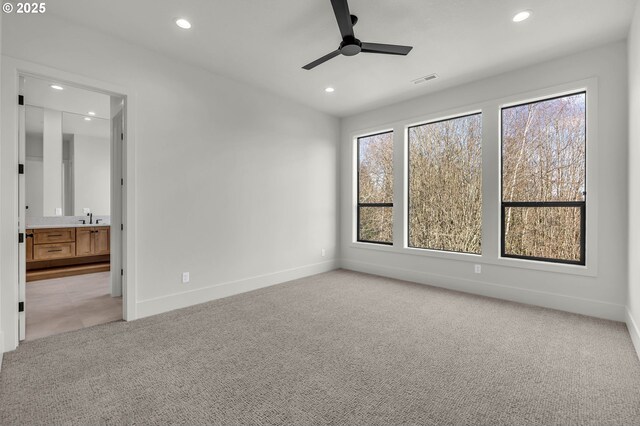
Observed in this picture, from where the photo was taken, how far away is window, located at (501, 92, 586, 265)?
348cm

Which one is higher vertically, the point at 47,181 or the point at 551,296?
the point at 47,181

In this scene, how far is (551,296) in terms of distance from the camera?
3520mm

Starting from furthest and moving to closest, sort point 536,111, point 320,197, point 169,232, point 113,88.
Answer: point 320,197 < point 536,111 < point 169,232 < point 113,88

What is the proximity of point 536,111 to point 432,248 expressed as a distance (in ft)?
7.50

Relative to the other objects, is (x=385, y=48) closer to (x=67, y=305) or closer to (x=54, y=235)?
(x=67, y=305)

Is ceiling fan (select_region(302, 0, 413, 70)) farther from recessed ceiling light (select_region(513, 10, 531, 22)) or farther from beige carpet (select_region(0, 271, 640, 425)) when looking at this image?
beige carpet (select_region(0, 271, 640, 425))

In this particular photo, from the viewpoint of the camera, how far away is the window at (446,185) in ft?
14.2

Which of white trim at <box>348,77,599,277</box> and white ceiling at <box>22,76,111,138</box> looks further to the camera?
white ceiling at <box>22,76,111,138</box>

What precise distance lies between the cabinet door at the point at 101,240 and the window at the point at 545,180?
7065 millimetres

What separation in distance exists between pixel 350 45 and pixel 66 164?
24.2 feet

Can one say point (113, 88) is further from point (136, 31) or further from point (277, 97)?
point (277, 97)

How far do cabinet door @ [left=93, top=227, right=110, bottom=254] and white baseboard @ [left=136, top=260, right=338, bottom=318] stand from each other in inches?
145

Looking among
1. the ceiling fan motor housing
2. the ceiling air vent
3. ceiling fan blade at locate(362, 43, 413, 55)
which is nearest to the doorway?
the ceiling fan motor housing

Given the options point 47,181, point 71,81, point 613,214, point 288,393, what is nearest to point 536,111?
point 613,214
